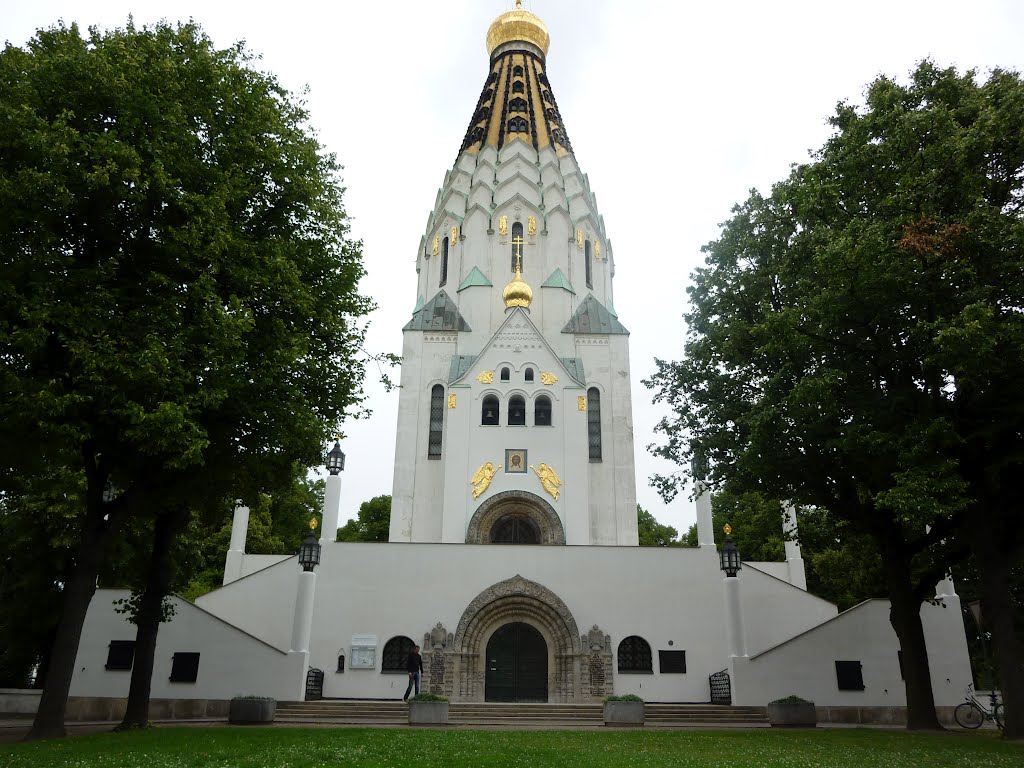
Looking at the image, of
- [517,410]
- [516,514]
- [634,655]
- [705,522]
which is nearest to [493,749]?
[634,655]

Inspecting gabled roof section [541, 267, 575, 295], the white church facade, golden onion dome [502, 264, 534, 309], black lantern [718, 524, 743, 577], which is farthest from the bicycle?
gabled roof section [541, 267, 575, 295]

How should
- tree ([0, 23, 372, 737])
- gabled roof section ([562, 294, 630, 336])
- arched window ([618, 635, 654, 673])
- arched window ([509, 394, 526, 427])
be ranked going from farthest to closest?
gabled roof section ([562, 294, 630, 336])
arched window ([509, 394, 526, 427])
arched window ([618, 635, 654, 673])
tree ([0, 23, 372, 737])

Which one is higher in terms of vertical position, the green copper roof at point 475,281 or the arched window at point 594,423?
the green copper roof at point 475,281

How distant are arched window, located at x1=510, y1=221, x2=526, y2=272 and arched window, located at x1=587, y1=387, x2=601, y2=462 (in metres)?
8.06

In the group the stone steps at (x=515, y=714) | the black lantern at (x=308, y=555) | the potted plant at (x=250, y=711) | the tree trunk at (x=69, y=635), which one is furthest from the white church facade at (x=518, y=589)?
the tree trunk at (x=69, y=635)

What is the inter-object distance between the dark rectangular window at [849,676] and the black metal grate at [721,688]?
8.98 feet

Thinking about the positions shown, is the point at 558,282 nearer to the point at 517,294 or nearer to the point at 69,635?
the point at 517,294

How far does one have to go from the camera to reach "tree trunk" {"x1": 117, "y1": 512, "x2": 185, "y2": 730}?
44.0 ft

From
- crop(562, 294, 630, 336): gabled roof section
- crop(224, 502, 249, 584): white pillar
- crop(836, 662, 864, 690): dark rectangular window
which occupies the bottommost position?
crop(836, 662, 864, 690): dark rectangular window

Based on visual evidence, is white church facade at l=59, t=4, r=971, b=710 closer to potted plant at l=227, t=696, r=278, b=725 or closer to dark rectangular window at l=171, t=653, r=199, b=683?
dark rectangular window at l=171, t=653, r=199, b=683

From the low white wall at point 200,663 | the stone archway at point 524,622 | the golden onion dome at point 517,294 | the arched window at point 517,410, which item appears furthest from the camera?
the golden onion dome at point 517,294

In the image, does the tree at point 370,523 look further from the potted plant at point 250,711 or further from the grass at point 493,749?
the grass at point 493,749

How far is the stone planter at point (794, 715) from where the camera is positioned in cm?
1579

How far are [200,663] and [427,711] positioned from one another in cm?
737
